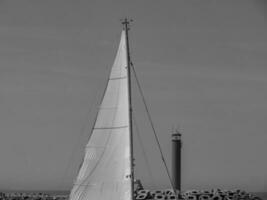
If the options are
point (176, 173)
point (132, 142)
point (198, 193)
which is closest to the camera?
point (132, 142)

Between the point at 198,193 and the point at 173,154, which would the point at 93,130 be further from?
the point at 198,193

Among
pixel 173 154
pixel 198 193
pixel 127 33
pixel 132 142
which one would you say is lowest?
pixel 198 193

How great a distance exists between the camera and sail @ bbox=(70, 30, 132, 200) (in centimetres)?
2853

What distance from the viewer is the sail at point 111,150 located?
2853cm

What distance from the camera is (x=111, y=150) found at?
28906mm

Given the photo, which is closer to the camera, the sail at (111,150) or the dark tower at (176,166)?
the sail at (111,150)

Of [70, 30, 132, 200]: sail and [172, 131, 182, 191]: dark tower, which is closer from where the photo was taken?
[70, 30, 132, 200]: sail

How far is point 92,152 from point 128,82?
3.14 meters

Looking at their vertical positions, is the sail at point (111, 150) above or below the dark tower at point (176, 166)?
above

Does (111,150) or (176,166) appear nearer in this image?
(111,150)

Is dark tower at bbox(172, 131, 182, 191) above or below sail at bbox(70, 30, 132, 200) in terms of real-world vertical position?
below

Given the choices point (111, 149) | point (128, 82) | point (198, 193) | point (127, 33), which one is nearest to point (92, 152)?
point (111, 149)

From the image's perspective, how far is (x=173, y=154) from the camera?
7125 cm

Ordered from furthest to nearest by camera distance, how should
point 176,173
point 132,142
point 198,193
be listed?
point 198,193, point 176,173, point 132,142
